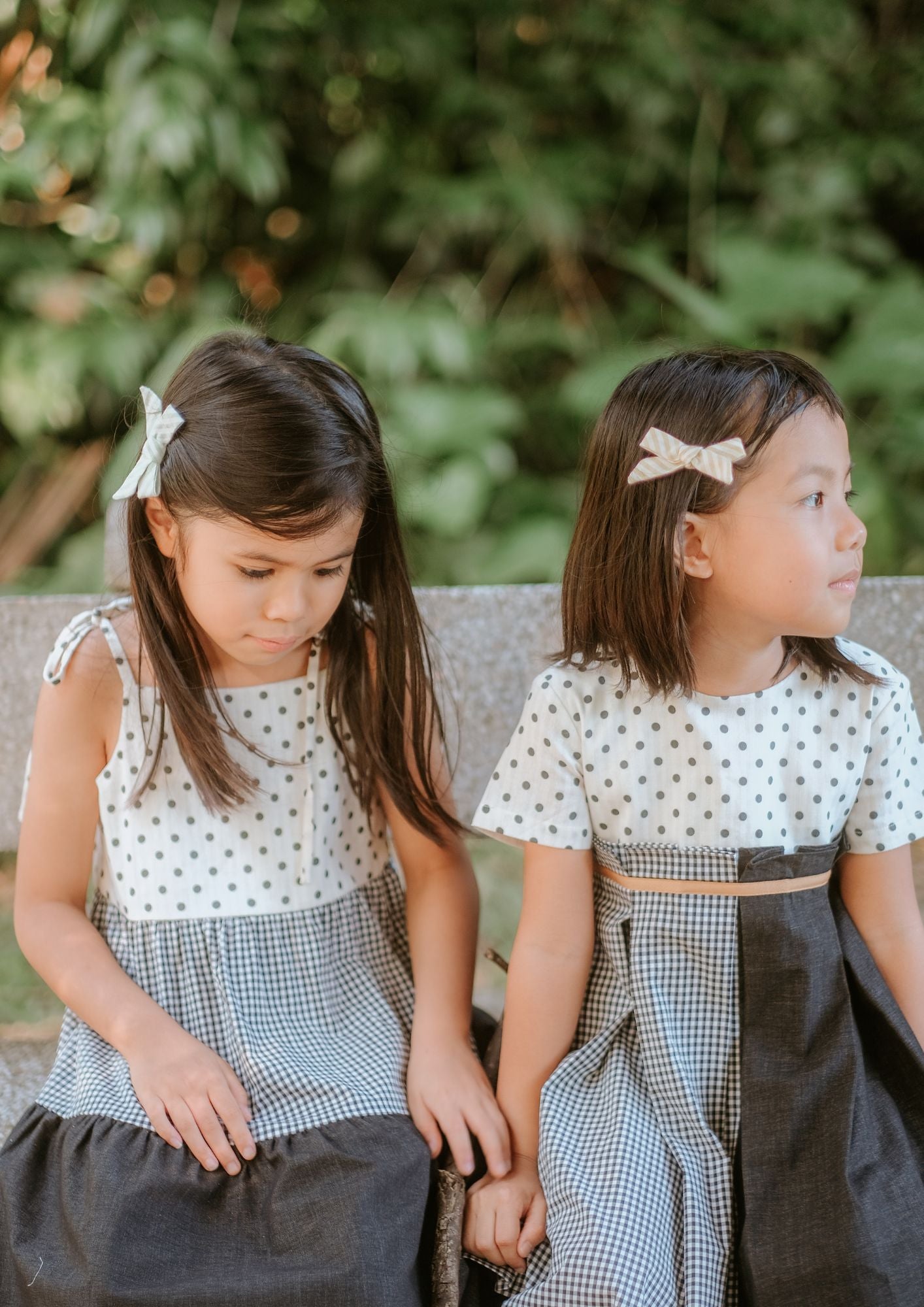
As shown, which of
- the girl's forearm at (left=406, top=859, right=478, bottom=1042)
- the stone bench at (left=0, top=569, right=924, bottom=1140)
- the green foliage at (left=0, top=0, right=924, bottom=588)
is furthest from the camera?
the green foliage at (left=0, top=0, right=924, bottom=588)

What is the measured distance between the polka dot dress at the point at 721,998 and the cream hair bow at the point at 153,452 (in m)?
0.50

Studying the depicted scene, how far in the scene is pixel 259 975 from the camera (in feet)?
4.60

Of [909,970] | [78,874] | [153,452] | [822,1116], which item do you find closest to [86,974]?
[78,874]

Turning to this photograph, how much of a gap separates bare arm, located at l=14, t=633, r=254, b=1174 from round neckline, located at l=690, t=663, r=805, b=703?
662 mm

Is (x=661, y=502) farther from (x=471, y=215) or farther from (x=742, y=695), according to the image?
(x=471, y=215)

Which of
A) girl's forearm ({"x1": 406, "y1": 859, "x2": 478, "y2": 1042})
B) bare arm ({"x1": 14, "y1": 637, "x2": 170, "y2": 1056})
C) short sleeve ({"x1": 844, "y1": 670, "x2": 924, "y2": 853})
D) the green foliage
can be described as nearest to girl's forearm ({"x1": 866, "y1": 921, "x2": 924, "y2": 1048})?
short sleeve ({"x1": 844, "y1": 670, "x2": 924, "y2": 853})

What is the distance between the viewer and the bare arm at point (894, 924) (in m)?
1.31

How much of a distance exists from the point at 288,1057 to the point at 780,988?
1.79 feet

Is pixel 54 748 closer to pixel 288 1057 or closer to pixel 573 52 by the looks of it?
pixel 288 1057

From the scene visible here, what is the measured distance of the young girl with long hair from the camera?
1154 millimetres

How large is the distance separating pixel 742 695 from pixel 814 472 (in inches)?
10.1

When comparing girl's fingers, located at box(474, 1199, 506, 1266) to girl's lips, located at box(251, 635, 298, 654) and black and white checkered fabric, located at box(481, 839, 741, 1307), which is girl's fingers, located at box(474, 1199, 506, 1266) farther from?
girl's lips, located at box(251, 635, 298, 654)

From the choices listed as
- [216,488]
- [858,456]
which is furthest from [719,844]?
[858,456]

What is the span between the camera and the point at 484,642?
1.90m
